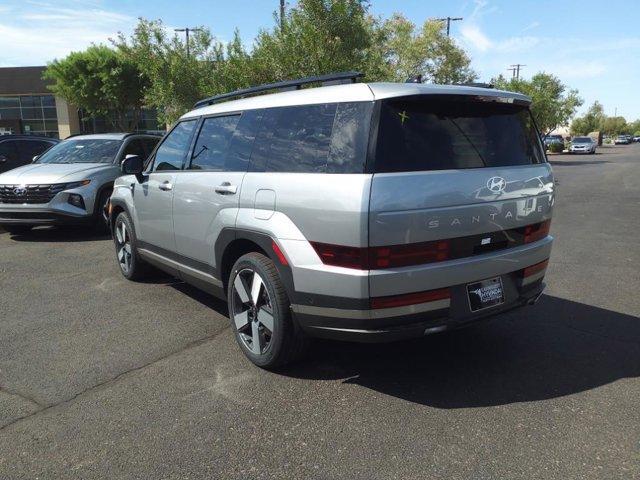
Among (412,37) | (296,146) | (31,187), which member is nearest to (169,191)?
(296,146)

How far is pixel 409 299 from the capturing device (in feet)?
10.2

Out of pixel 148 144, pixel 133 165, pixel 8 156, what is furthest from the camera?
pixel 8 156

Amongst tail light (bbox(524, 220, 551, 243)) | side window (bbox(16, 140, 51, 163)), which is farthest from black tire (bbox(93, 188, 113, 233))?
tail light (bbox(524, 220, 551, 243))

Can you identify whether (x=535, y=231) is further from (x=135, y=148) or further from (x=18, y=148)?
(x=18, y=148)

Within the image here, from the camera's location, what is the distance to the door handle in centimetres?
389

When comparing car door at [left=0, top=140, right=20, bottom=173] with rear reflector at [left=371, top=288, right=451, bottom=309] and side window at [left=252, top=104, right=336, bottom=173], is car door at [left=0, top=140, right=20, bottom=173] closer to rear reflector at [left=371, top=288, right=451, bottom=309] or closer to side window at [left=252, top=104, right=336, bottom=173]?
side window at [left=252, top=104, right=336, bottom=173]

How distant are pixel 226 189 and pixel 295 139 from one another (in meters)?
0.74

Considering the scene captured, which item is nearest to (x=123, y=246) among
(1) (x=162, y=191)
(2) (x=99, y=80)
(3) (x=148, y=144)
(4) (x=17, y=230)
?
(1) (x=162, y=191)

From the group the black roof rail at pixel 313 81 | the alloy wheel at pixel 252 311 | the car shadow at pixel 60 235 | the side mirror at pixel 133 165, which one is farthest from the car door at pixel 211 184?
the car shadow at pixel 60 235

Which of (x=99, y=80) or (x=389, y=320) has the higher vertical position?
(x=99, y=80)

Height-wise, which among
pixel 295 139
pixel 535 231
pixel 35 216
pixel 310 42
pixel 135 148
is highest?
pixel 310 42

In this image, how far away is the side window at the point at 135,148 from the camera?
970cm

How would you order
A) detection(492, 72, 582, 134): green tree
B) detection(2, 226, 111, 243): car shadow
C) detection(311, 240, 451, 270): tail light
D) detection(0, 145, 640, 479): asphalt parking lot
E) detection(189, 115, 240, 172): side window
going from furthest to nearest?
detection(492, 72, 582, 134): green tree → detection(2, 226, 111, 243): car shadow → detection(189, 115, 240, 172): side window → detection(311, 240, 451, 270): tail light → detection(0, 145, 640, 479): asphalt parking lot

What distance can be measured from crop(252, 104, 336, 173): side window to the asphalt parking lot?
146cm
